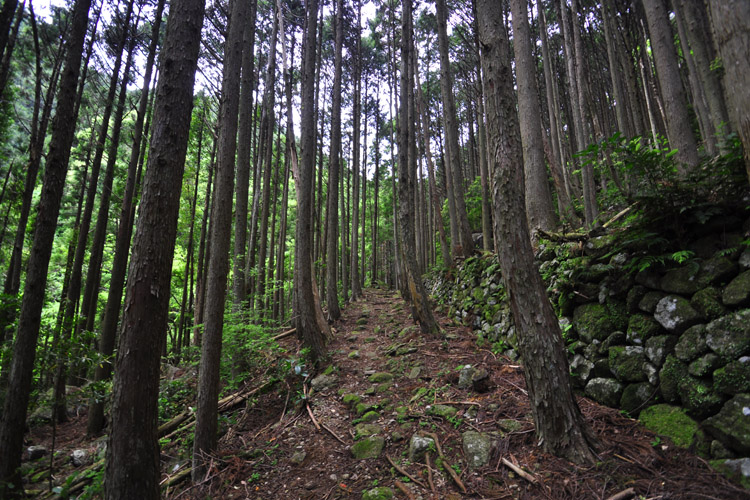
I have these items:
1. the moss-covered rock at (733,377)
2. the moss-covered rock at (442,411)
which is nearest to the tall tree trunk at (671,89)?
the moss-covered rock at (733,377)

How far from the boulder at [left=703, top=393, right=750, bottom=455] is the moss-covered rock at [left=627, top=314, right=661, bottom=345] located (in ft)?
2.63

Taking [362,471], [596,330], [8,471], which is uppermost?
[596,330]

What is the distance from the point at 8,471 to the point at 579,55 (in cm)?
1299

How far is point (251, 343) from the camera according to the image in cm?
605

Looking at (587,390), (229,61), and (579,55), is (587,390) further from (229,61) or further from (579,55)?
(579,55)

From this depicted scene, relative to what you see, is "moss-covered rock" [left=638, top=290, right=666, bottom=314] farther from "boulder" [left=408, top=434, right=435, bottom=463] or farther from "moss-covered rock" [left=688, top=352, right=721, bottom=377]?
"boulder" [left=408, top=434, right=435, bottom=463]

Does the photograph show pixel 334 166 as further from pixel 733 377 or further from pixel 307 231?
pixel 733 377

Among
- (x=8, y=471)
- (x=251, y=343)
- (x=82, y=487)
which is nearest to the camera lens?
(x=8, y=471)

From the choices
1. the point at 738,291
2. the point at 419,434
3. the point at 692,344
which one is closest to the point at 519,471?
the point at 419,434

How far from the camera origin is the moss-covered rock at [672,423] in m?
2.50

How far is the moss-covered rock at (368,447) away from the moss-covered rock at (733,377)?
3.05m

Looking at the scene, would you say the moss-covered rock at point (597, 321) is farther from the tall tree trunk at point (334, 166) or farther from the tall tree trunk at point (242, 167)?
the tall tree trunk at point (334, 166)

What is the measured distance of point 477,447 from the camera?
3.12 meters

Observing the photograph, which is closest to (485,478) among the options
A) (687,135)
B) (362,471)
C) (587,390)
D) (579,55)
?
(362,471)
